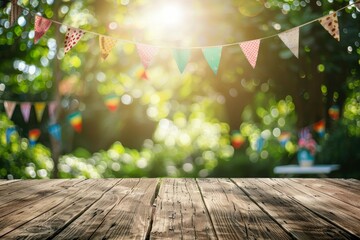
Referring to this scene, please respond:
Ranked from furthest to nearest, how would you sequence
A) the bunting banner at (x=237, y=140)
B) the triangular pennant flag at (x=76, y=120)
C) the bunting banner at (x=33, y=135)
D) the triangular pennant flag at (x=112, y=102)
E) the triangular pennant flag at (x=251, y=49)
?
the triangular pennant flag at (x=112, y=102) → the triangular pennant flag at (x=76, y=120) → the bunting banner at (x=33, y=135) → the bunting banner at (x=237, y=140) → the triangular pennant flag at (x=251, y=49)

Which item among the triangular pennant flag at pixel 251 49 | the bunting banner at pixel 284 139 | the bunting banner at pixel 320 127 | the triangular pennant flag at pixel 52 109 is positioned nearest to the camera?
the triangular pennant flag at pixel 251 49

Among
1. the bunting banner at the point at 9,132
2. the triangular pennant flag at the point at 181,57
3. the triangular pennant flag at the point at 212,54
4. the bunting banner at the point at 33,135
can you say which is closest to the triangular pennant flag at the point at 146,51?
the triangular pennant flag at the point at 181,57

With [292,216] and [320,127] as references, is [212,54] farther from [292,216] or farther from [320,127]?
[320,127]

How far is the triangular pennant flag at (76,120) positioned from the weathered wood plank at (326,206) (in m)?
6.71

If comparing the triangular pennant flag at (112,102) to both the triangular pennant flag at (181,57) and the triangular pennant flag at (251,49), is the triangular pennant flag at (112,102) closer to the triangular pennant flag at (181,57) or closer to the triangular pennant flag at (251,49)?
the triangular pennant flag at (181,57)

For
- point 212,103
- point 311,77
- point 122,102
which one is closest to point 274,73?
point 311,77

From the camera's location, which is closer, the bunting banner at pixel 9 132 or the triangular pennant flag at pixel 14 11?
the triangular pennant flag at pixel 14 11

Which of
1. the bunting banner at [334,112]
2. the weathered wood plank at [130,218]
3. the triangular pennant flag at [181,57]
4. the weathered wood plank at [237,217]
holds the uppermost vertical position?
the triangular pennant flag at [181,57]

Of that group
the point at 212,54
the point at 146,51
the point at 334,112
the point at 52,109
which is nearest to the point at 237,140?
the point at 334,112

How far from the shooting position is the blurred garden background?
6.97 m

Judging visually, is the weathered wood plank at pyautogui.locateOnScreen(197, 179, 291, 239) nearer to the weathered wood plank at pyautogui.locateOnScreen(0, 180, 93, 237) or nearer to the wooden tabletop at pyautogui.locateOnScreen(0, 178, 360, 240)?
the wooden tabletop at pyautogui.locateOnScreen(0, 178, 360, 240)

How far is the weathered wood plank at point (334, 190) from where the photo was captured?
8.73 ft

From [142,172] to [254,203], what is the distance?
605 cm

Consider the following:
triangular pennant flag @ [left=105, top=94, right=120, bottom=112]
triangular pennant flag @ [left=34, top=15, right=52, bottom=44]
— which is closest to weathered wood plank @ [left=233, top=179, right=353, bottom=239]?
triangular pennant flag @ [left=34, top=15, right=52, bottom=44]
